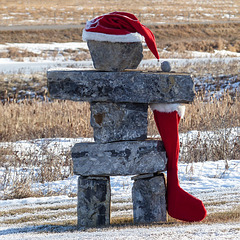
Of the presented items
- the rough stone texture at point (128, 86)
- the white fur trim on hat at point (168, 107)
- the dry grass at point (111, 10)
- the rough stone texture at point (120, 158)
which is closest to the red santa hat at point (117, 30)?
the rough stone texture at point (128, 86)

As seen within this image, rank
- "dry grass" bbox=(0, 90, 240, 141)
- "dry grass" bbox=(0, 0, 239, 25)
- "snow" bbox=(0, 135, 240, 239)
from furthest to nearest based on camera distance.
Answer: "dry grass" bbox=(0, 0, 239, 25)
"dry grass" bbox=(0, 90, 240, 141)
"snow" bbox=(0, 135, 240, 239)

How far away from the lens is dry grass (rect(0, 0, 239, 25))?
147 feet

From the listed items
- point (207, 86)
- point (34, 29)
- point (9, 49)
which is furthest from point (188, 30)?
point (207, 86)

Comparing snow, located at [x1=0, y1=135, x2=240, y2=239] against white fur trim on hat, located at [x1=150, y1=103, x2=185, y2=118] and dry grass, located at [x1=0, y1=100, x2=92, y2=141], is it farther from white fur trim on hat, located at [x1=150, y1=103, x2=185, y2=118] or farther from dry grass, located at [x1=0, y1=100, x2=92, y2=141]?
white fur trim on hat, located at [x1=150, y1=103, x2=185, y2=118]

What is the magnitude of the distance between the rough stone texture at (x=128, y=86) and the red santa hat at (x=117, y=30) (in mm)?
363

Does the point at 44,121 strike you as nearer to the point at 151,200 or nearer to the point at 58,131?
the point at 58,131

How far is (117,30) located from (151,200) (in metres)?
1.73

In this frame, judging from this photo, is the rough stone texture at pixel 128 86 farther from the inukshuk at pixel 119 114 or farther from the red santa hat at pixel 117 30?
the red santa hat at pixel 117 30

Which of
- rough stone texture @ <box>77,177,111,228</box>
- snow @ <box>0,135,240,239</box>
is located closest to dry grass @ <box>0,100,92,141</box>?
snow @ <box>0,135,240,239</box>

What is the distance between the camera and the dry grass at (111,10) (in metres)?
44.8

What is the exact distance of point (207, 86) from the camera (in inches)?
637

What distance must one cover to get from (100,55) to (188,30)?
31876mm

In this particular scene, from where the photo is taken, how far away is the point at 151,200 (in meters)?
5.35

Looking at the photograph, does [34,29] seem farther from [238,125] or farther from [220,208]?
[220,208]
